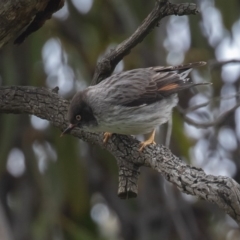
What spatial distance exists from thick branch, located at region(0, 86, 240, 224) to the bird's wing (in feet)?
1.57

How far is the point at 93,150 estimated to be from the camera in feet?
24.5

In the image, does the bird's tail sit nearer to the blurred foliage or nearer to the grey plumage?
the grey plumage

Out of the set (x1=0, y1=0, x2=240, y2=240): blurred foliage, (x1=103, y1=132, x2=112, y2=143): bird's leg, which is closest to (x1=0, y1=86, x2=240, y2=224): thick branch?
(x1=103, y1=132, x2=112, y2=143): bird's leg

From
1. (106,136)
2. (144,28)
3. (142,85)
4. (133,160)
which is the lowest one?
(133,160)

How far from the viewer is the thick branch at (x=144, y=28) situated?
357 cm

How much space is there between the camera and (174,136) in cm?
664

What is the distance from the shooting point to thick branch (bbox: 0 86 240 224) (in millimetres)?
2877

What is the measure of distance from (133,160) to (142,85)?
119 cm

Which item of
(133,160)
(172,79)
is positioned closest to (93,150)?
(172,79)

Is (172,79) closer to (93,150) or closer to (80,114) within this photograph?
(80,114)

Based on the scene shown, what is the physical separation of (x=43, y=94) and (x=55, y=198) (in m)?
2.68

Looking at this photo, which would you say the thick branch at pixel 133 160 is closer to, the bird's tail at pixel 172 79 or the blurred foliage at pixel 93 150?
the bird's tail at pixel 172 79

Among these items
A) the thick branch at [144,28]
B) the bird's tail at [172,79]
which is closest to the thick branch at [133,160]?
the thick branch at [144,28]

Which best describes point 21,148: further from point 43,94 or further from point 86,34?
point 43,94
